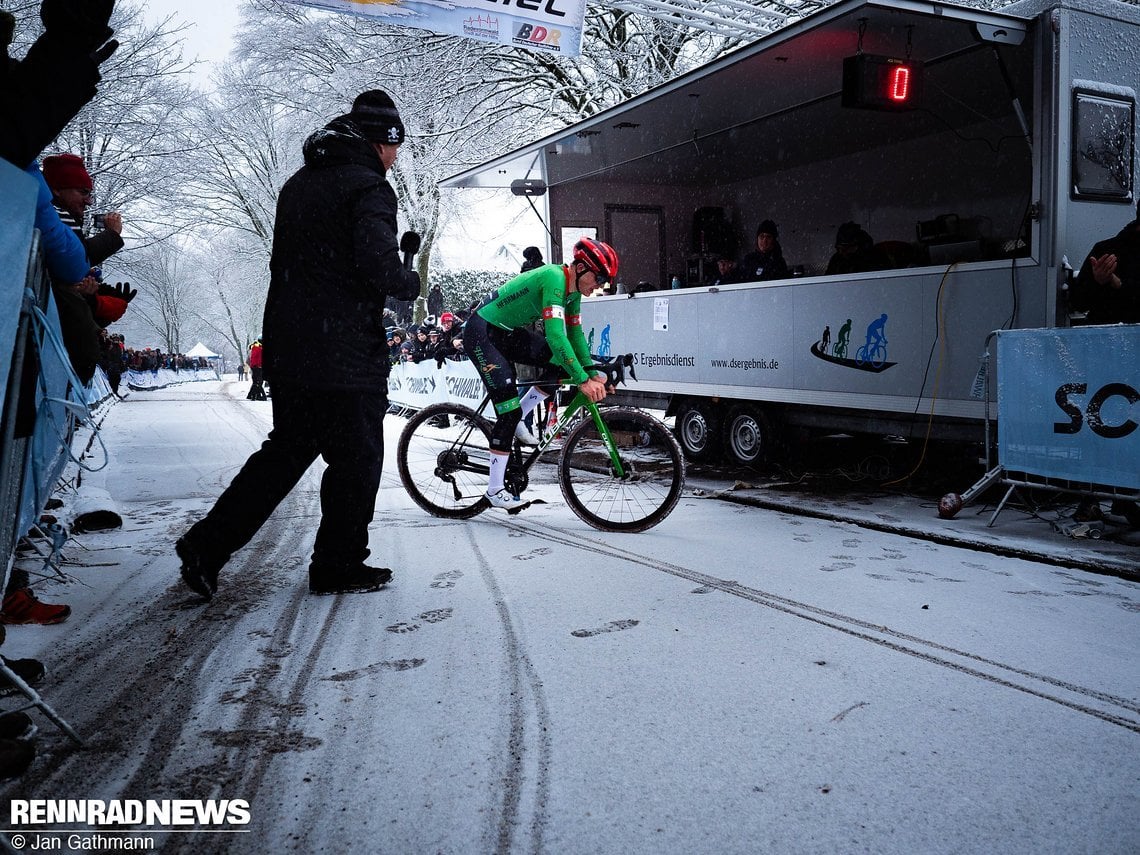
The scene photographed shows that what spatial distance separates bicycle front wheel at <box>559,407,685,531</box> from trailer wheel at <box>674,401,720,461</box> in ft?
13.2

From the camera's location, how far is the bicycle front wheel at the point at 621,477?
224 inches

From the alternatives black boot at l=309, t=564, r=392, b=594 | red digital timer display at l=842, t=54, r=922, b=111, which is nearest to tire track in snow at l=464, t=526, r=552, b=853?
black boot at l=309, t=564, r=392, b=594

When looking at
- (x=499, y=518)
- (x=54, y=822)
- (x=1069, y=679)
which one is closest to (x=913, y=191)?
(x=499, y=518)

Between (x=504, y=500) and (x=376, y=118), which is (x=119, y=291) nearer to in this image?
(x=376, y=118)

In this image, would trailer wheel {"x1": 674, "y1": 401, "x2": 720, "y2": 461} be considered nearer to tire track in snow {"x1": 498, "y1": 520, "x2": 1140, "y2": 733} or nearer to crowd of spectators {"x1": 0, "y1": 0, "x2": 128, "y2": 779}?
tire track in snow {"x1": 498, "y1": 520, "x2": 1140, "y2": 733}

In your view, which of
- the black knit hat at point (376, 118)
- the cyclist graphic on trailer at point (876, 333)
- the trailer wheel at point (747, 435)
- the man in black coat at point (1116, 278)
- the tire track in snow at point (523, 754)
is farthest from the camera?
the trailer wheel at point (747, 435)

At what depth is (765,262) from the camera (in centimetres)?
973

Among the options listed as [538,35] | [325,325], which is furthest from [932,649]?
[538,35]

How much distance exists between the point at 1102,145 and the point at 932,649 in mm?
4957

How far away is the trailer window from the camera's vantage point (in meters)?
6.32

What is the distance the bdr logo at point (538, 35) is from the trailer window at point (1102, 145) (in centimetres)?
536

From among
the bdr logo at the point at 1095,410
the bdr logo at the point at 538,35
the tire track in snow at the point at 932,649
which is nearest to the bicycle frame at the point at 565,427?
the tire track in snow at the point at 932,649

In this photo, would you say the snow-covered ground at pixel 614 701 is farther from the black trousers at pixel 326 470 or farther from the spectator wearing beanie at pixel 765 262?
the spectator wearing beanie at pixel 765 262

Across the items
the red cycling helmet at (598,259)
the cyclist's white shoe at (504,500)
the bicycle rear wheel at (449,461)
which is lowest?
the cyclist's white shoe at (504,500)
